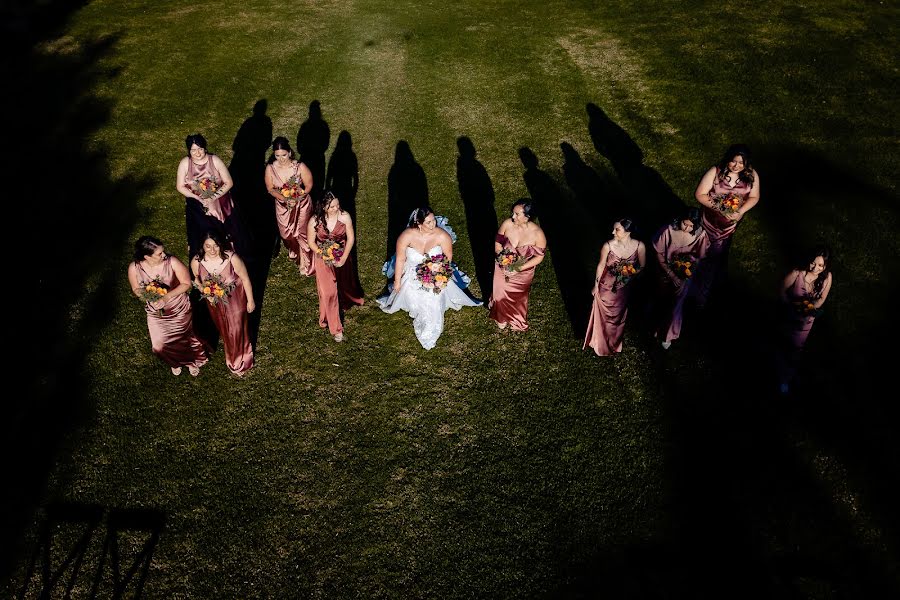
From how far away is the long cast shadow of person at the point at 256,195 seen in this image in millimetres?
9680

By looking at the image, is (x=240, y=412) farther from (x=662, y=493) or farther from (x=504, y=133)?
(x=504, y=133)

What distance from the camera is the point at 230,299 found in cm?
717

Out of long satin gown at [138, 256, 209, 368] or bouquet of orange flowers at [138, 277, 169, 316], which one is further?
long satin gown at [138, 256, 209, 368]

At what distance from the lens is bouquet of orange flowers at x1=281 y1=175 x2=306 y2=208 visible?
348 inches

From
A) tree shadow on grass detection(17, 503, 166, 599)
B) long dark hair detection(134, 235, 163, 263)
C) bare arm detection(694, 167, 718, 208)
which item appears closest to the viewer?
tree shadow on grass detection(17, 503, 166, 599)

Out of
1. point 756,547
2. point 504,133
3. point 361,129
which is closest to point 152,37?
point 361,129

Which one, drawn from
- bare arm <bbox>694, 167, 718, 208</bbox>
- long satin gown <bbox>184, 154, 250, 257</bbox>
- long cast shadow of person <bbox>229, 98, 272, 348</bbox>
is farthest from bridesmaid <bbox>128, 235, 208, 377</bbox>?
bare arm <bbox>694, 167, 718, 208</bbox>

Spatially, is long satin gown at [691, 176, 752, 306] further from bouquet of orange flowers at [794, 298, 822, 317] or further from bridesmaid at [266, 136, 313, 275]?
bridesmaid at [266, 136, 313, 275]

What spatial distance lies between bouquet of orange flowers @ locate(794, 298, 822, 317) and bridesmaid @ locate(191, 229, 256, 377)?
23.7 ft

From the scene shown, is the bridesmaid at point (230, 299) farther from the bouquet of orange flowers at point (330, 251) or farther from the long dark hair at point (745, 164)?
the long dark hair at point (745, 164)

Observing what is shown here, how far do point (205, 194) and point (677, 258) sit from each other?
7710 millimetres

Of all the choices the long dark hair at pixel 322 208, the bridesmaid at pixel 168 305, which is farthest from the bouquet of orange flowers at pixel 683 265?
the bridesmaid at pixel 168 305

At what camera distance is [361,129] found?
1356 cm

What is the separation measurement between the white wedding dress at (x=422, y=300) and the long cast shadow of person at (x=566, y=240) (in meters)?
1.95
